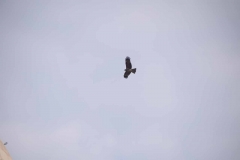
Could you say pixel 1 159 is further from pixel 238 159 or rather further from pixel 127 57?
pixel 238 159

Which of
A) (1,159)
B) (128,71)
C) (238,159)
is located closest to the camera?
(1,159)

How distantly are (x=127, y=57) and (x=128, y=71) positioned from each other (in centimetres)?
202

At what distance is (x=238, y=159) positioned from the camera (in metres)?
109

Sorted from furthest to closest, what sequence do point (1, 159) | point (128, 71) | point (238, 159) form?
point (238, 159)
point (128, 71)
point (1, 159)

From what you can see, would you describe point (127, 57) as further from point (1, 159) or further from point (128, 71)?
point (1, 159)

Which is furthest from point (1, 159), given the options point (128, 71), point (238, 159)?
point (238, 159)

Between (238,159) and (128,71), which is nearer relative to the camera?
(128,71)

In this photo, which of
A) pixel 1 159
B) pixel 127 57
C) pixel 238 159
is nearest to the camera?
pixel 1 159

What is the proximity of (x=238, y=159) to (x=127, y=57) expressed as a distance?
140501mm

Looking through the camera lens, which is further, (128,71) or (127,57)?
(128,71)

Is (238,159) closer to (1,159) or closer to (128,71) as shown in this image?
(128,71)

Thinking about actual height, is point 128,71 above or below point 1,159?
above

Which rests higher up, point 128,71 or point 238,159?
point 128,71

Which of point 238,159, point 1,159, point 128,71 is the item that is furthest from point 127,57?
point 238,159
